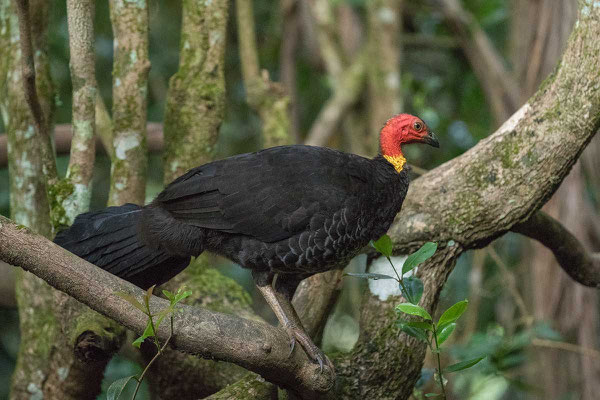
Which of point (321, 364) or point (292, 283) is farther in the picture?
point (292, 283)

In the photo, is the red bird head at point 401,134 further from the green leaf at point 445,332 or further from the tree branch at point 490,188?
the green leaf at point 445,332

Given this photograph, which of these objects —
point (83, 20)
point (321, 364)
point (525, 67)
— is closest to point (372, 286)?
point (321, 364)

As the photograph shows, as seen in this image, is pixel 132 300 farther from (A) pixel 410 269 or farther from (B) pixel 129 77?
(B) pixel 129 77

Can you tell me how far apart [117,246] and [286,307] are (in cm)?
70

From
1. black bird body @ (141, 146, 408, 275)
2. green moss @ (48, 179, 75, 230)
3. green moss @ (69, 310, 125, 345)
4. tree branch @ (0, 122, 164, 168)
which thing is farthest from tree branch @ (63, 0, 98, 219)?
tree branch @ (0, 122, 164, 168)

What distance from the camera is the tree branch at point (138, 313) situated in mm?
1944

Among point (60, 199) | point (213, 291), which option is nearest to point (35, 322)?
point (60, 199)

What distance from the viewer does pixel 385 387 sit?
271 centimetres

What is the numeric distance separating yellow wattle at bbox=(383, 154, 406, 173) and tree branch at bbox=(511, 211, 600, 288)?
0.54m

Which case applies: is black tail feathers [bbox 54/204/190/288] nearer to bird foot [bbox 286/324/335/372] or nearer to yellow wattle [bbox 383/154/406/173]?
bird foot [bbox 286/324/335/372]

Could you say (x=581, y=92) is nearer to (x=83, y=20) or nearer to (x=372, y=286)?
(x=372, y=286)

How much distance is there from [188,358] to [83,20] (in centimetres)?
148

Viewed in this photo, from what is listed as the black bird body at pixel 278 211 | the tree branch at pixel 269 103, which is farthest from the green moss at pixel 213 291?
the tree branch at pixel 269 103

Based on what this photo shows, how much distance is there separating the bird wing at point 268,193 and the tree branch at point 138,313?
550 millimetres
